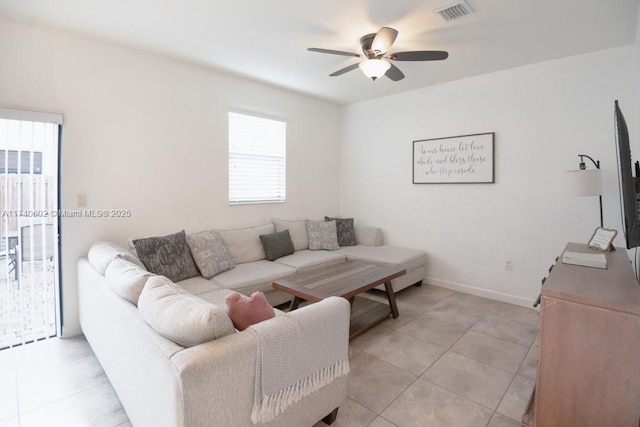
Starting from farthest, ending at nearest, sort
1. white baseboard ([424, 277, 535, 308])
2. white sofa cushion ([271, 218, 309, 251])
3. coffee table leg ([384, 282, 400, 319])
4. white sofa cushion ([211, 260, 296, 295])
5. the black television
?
white sofa cushion ([271, 218, 309, 251])
white baseboard ([424, 277, 535, 308])
coffee table leg ([384, 282, 400, 319])
white sofa cushion ([211, 260, 296, 295])
the black television

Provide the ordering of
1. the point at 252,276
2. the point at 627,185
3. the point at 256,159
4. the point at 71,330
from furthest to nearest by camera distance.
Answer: the point at 256,159 → the point at 252,276 → the point at 71,330 → the point at 627,185

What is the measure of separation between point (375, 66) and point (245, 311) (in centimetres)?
211

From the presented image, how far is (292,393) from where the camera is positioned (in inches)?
57.9

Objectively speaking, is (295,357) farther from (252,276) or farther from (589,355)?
(252,276)

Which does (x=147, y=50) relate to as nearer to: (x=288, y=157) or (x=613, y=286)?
(x=288, y=157)

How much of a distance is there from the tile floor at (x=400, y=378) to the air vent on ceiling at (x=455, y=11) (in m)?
2.58

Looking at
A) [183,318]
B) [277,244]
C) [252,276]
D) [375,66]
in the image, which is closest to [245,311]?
[183,318]

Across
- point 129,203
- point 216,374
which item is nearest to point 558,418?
point 216,374

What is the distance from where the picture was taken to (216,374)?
121 cm

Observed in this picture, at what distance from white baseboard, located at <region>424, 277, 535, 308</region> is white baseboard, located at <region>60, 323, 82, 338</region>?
12.7ft

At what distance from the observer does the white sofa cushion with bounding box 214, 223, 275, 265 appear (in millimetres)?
3521

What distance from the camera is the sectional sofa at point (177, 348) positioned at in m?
1.18

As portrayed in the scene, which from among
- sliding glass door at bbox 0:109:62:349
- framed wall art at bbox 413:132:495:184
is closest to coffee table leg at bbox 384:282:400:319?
framed wall art at bbox 413:132:495:184

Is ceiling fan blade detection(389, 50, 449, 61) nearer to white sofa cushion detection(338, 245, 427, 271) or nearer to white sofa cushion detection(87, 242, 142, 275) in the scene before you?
white sofa cushion detection(338, 245, 427, 271)
